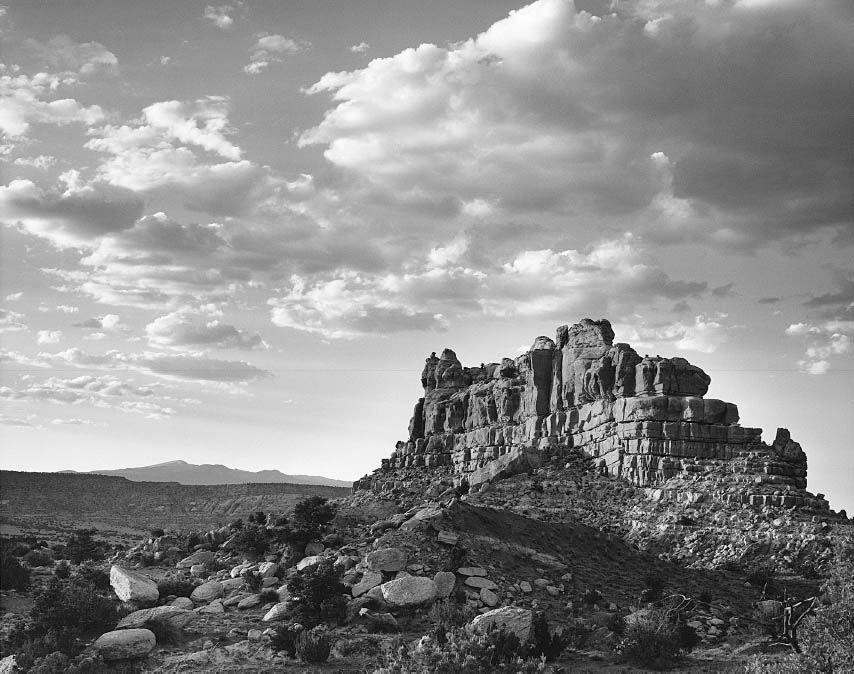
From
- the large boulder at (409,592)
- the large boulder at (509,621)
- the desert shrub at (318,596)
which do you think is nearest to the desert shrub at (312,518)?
the desert shrub at (318,596)

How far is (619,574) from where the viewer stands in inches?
1810

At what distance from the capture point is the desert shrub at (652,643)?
3338cm

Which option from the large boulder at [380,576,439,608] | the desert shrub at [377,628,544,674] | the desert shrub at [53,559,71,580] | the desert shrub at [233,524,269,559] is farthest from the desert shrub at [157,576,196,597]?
the desert shrub at [377,628,544,674]

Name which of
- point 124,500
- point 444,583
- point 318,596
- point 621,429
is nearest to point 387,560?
point 444,583

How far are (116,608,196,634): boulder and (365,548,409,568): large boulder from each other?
25.3 feet

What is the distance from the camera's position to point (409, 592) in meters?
36.8

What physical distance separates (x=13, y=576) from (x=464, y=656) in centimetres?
3104

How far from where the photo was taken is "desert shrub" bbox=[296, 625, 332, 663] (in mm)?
31062

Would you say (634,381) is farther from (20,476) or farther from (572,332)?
(20,476)

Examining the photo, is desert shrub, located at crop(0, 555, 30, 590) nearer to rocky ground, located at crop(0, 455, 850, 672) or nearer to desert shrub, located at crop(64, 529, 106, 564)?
rocky ground, located at crop(0, 455, 850, 672)

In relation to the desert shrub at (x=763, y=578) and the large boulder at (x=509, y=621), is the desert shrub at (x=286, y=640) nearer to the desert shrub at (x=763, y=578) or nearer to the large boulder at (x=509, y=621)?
the large boulder at (x=509, y=621)

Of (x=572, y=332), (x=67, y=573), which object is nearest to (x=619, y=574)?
(x=67, y=573)

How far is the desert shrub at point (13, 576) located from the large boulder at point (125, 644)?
1671 centimetres

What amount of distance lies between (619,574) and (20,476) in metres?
131
